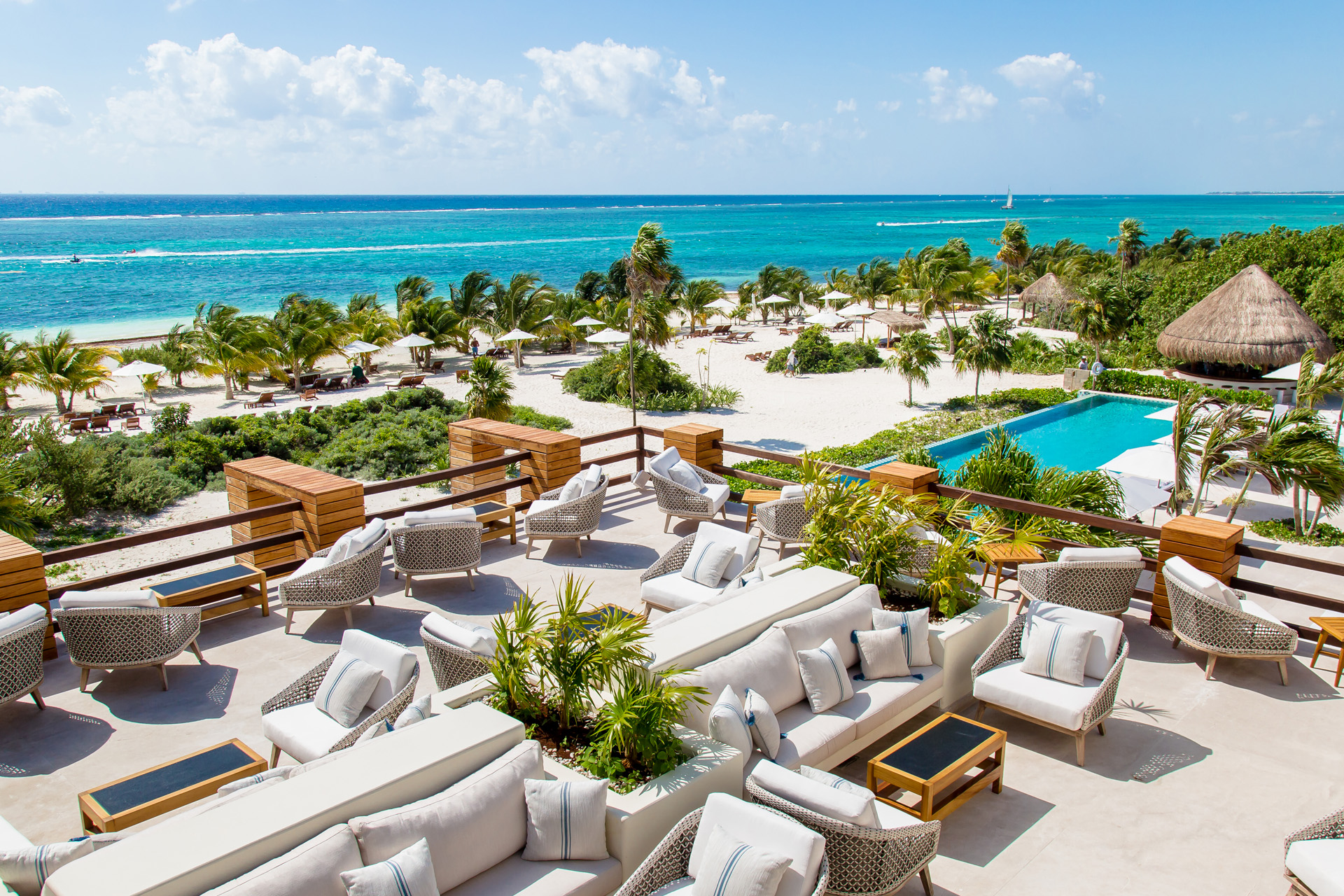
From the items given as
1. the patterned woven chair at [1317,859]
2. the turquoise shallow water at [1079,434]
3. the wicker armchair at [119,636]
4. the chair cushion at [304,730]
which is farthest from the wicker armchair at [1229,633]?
the turquoise shallow water at [1079,434]

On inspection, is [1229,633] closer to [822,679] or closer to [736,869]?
[822,679]

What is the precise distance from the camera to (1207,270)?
83.3 ft

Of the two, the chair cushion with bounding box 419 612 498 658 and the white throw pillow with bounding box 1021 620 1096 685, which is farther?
the white throw pillow with bounding box 1021 620 1096 685

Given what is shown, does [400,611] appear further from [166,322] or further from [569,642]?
[166,322]

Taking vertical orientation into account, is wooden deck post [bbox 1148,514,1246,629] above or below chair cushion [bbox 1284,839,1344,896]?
above

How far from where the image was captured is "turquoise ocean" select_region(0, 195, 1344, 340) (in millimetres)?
56875

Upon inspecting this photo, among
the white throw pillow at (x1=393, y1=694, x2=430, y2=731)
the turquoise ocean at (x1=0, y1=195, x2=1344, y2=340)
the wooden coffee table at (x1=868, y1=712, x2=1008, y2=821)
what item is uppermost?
the turquoise ocean at (x1=0, y1=195, x2=1344, y2=340)

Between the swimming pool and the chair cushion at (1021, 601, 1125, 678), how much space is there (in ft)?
33.0

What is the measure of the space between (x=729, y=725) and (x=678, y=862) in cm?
85

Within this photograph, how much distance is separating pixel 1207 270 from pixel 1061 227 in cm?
10591

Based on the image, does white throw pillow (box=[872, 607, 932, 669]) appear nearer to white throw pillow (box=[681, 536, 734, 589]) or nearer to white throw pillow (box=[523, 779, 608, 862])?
white throw pillow (box=[681, 536, 734, 589])

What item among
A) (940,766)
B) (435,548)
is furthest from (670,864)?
(435,548)

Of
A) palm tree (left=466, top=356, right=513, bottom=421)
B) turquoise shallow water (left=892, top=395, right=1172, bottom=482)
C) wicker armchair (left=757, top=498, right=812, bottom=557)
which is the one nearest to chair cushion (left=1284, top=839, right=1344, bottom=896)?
wicker armchair (left=757, top=498, right=812, bottom=557)

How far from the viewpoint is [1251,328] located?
19797 mm
